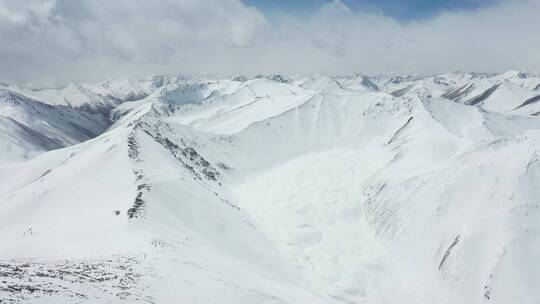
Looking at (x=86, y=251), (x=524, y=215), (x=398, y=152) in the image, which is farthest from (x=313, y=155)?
(x=86, y=251)

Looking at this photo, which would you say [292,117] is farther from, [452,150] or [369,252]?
[369,252]

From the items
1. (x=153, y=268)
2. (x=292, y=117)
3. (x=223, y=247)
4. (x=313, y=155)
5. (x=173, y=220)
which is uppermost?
(x=292, y=117)

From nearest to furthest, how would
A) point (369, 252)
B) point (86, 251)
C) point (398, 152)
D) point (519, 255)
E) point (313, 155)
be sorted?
point (86, 251) < point (519, 255) < point (369, 252) < point (398, 152) < point (313, 155)

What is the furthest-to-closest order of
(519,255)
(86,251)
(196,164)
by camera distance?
(196,164), (519,255), (86,251)

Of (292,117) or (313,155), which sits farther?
(292,117)

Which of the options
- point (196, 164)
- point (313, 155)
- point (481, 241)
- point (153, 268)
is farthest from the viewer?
point (313, 155)

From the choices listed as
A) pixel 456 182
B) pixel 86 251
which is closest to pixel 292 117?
pixel 456 182

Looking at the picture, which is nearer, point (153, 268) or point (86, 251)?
point (153, 268)

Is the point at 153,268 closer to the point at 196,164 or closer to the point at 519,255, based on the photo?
the point at 519,255

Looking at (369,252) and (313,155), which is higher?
A: (313,155)
